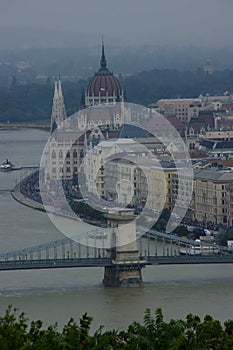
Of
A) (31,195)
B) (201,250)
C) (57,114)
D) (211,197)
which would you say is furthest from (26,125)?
(201,250)

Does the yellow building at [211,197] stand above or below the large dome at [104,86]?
below

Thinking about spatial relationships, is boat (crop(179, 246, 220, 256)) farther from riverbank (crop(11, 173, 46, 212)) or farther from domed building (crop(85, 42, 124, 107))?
domed building (crop(85, 42, 124, 107))

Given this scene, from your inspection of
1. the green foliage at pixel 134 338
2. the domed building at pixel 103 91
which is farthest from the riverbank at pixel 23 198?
the green foliage at pixel 134 338

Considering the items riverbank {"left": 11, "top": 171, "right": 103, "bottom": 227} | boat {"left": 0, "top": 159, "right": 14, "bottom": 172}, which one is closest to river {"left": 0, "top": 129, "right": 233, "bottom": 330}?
riverbank {"left": 11, "top": 171, "right": 103, "bottom": 227}

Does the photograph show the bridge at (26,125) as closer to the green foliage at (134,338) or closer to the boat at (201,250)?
Result: the boat at (201,250)

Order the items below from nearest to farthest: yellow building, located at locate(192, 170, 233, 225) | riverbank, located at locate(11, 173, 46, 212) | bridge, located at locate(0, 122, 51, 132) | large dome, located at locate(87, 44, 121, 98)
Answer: yellow building, located at locate(192, 170, 233, 225)
riverbank, located at locate(11, 173, 46, 212)
large dome, located at locate(87, 44, 121, 98)
bridge, located at locate(0, 122, 51, 132)

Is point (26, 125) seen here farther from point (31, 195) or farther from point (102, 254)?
point (102, 254)
